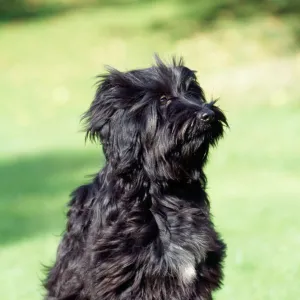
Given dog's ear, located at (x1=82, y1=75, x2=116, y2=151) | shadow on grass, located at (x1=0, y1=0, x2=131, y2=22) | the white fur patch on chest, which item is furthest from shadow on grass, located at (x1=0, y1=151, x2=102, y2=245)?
shadow on grass, located at (x1=0, y1=0, x2=131, y2=22)

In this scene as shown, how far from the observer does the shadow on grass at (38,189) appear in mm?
12281

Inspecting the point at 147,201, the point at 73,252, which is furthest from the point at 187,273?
the point at 73,252

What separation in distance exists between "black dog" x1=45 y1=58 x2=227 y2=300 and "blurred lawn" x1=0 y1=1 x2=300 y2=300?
1.44 m

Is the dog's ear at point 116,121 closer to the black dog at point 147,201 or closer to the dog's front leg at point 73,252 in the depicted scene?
the black dog at point 147,201

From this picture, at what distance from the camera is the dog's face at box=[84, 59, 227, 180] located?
18.7ft

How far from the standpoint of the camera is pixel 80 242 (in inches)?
234

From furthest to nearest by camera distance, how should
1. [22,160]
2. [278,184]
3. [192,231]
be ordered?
[22,160]
[278,184]
[192,231]

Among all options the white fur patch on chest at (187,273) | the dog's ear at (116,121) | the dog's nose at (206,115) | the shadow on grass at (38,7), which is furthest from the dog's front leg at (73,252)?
the shadow on grass at (38,7)

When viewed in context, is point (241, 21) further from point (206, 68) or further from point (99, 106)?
point (99, 106)

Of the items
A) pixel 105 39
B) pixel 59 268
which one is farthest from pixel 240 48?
pixel 59 268

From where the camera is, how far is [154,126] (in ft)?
18.7

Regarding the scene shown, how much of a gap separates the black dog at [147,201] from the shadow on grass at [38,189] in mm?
4037

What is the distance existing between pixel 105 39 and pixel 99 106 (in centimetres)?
2655

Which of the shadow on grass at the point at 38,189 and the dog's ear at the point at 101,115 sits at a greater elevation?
the shadow on grass at the point at 38,189
